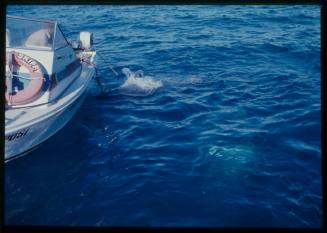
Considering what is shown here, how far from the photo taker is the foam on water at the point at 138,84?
1009 centimetres

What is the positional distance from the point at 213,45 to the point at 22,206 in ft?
31.3

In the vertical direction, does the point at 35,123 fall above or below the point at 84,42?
below

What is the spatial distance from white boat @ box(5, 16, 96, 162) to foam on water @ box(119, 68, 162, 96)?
1.66 metres

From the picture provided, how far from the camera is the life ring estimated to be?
282 inches

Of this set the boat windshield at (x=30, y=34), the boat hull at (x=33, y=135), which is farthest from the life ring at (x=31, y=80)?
the boat hull at (x=33, y=135)

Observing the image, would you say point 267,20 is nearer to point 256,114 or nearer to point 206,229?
point 256,114

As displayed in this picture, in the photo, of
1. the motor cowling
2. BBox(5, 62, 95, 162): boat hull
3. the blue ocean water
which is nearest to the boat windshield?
BBox(5, 62, 95, 162): boat hull

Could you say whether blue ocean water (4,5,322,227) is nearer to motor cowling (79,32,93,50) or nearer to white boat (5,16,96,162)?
white boat (5,16,96,162)

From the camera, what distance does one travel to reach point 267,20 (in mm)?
15414

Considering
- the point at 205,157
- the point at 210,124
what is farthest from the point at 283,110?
the point at 205,157

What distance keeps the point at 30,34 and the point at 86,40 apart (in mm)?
2598

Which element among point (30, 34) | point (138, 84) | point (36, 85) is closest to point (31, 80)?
point (36, 85)

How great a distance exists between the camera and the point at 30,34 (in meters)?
7.99

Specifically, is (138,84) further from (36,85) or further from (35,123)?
(35,123)
